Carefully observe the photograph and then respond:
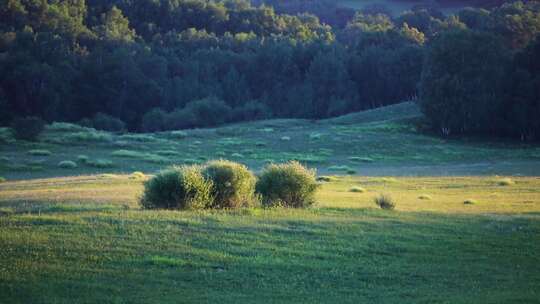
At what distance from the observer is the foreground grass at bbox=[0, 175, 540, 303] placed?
1209 cm

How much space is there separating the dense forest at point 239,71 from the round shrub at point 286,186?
55207 millimetres

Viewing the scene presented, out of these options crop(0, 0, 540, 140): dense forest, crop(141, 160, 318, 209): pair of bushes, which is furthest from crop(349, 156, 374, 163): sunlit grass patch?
crop(141, 160, 318, 209): pair of bushes

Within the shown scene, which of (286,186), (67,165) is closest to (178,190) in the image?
(286,186)

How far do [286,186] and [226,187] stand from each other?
8.43 feet

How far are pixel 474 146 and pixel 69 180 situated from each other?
47.8 meters

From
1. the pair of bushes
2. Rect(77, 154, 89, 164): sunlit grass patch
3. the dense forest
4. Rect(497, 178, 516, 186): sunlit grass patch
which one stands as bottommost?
Rect(497, 178, 516, 186): sunlit grass patch

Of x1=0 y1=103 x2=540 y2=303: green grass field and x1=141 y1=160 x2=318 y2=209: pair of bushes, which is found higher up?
x1=141 y1=160 x2=318 y2=209: pair of bushes

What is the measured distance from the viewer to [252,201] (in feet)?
72.3

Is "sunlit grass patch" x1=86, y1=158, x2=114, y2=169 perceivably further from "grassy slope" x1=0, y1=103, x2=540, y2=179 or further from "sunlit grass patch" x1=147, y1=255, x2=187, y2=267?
"sunlit grass patch" x1=147, y1=255, x2=187, y2=267

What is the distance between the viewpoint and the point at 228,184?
69.3 ft

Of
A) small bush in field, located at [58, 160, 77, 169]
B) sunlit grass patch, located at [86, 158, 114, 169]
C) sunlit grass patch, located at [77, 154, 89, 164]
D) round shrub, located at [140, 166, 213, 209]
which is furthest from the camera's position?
sunlit grass patch, located at [77, 154, 89, 164]

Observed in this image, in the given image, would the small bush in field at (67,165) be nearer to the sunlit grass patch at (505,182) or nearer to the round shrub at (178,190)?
the sunlit grass patch at (505,182)

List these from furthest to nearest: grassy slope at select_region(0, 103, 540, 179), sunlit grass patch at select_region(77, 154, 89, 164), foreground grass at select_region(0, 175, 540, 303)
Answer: grassy slope at select_region(0, 103, 540, 179)
sunlit grass patch at select_region(77, 154, 89, 164)
foreground grass at select_region(0, 175, 540, 303)

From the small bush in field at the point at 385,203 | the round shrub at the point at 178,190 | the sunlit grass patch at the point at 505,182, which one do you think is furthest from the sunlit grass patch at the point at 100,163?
the small bush in field at the point at 385,203
